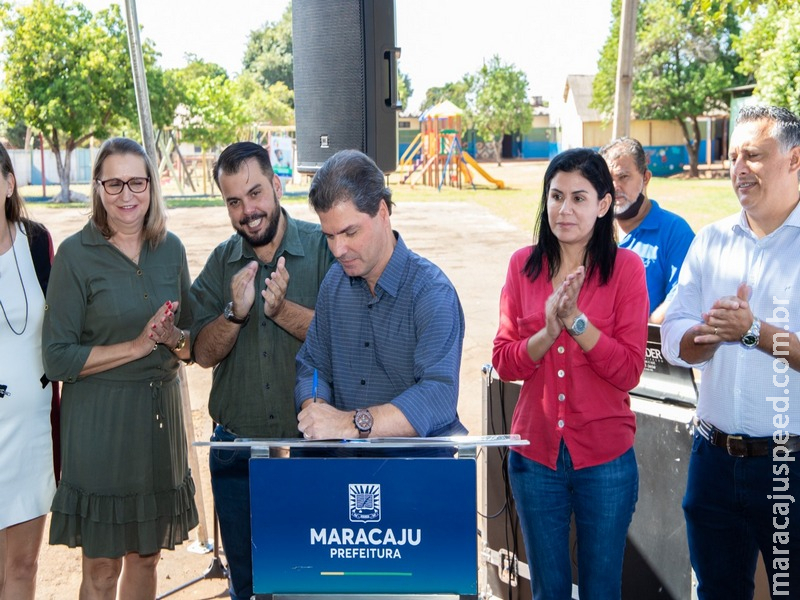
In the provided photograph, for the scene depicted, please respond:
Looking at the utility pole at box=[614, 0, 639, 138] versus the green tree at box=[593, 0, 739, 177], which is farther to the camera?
the green tree at box=[593, 0, 739, 177]

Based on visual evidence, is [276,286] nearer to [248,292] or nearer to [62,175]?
[248,292]

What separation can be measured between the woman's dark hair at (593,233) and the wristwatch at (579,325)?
22 centimetres

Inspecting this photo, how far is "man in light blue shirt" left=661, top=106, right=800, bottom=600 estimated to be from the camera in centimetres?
245

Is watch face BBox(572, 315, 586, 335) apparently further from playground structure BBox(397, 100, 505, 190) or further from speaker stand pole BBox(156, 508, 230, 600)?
playground structure BBox(397, 100, 505, 190)

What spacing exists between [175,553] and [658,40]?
40520 millimetres

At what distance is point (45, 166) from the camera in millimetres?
38531

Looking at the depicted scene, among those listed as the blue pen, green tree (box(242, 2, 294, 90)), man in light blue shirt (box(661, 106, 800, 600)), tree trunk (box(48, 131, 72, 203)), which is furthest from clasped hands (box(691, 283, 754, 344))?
green tree (box(242, 2, 294, 90))

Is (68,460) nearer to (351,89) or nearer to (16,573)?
(16,573)

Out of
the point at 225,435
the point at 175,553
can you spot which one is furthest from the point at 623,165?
the point at 175,553

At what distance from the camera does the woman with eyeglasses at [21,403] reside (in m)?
2.92

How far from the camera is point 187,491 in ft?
10.1

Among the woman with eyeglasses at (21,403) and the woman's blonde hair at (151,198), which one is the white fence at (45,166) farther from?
the woman's blonde hair at (151,198)

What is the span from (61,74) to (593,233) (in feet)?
90.3

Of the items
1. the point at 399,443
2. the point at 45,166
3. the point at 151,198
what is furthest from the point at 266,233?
the point at 45,166
